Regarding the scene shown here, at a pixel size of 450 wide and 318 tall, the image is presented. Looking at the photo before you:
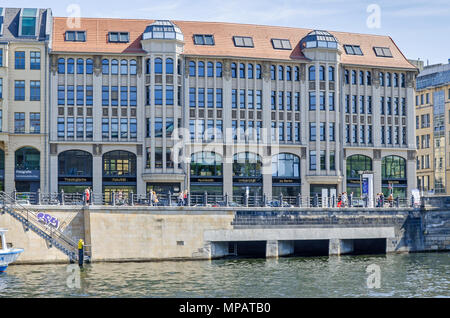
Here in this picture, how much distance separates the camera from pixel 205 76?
78562 millimetres

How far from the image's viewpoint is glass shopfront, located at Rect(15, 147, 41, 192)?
74.3 meters

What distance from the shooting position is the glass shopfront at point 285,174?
80.1 meters

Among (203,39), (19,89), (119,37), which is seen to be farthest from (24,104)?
(203,39)

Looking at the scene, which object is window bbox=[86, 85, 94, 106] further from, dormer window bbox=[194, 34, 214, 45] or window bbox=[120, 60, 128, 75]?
dormer window bbox=[194, 34, 214, 45]

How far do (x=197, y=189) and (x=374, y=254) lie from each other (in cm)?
1988

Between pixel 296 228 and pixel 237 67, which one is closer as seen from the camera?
pixel 296 228

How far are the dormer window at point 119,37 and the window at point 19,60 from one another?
8.42 m

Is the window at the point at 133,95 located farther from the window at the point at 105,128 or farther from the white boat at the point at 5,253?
the white boat at the point at 5,253

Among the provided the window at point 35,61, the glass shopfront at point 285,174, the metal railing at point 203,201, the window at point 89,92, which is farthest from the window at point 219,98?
the window at point 35,61

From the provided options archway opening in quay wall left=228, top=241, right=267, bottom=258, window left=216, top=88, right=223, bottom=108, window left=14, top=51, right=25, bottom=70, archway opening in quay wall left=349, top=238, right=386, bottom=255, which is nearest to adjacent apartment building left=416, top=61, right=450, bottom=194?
window left=216, top=88, right=223, bottom=108

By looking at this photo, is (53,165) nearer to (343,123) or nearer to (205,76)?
(205,76)

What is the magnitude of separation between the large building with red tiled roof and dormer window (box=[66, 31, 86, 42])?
0.15 m

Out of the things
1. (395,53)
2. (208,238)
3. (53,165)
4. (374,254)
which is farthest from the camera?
(395,53)

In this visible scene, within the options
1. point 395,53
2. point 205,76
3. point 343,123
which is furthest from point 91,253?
point 395,53
